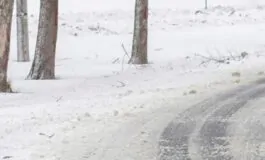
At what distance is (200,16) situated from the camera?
35688 millimetres

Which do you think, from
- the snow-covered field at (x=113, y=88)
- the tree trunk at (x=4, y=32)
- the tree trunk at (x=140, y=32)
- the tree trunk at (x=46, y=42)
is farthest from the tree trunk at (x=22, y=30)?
the tree trunk at (x=4, y=32)

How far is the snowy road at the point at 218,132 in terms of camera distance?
267 inches

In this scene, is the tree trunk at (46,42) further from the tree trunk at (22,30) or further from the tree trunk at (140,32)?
the tree trunk at (22,30)

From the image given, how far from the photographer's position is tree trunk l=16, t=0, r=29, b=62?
18.0 metres

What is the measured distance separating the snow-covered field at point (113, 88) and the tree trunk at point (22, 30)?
44cm

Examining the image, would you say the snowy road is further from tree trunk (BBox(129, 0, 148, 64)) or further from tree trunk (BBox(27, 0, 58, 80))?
tree trunk (BBox(129, 0, 148, 64))

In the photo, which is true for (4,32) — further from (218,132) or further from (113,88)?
(218,132)

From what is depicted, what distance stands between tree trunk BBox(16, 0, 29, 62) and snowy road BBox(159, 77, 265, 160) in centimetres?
902

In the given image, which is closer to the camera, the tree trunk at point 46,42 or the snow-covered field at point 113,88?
the snow-covered field at point 113,88

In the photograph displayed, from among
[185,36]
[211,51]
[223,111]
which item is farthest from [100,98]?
[185,36]

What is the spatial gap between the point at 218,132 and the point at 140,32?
9.84m

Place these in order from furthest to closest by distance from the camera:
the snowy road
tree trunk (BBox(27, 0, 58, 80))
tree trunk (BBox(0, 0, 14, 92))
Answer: tree trunk (BBox(27, 0, 58, 80)), tree trunk (BBox(0, 0, 14, 92)), the snowy road

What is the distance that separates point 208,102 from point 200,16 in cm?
2594

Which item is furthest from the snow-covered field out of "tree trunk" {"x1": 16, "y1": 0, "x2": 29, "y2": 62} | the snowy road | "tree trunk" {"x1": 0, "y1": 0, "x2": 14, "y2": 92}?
"tree trunk" {"x1": 0, "y1": 0, "x2": 14, "y2": 92}
